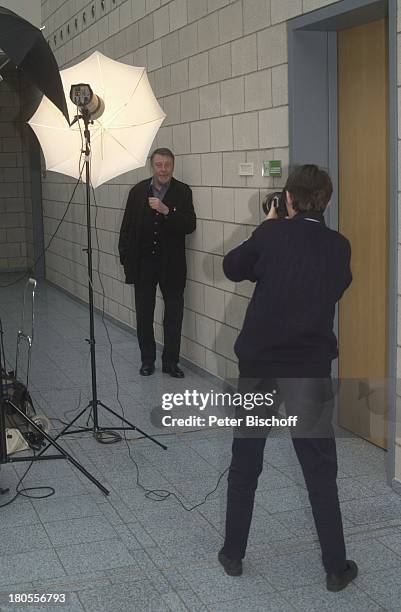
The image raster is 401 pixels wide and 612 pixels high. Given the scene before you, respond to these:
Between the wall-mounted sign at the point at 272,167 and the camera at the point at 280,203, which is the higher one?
the wall-mounted sign at the point at 272,167

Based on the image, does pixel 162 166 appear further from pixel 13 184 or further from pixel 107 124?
pixel 13 184

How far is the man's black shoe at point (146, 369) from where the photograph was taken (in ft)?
21.2

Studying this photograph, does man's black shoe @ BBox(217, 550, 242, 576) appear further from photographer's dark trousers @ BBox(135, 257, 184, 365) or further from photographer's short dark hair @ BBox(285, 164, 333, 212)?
photographer's dark trousers @ BBox(135, 257, 184, 365)

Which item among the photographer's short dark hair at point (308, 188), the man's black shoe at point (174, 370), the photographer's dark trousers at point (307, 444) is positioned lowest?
the man's black shoe at point (174, 370)

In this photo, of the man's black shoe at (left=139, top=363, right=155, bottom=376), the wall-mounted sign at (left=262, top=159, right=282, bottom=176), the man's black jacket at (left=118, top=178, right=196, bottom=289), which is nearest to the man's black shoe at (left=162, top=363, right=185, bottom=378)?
the man's black shoe at (left=139, top=363, right=155, bottom=376)

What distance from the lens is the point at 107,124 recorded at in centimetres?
492

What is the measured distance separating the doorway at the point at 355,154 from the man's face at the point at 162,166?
4.54ft

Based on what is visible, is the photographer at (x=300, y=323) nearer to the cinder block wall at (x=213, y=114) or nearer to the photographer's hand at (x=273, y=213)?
the photographer's hand at (x=273, y=213)

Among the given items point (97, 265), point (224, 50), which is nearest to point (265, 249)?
point (224, 50)

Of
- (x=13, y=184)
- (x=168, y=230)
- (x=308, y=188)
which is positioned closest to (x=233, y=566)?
(x=308, y=188)

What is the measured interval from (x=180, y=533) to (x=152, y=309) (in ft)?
9.69

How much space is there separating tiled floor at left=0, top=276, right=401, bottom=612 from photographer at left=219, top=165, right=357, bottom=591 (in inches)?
11.6

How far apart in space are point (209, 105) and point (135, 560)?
11.4 feet

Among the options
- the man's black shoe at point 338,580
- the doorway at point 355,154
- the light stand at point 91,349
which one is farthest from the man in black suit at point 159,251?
the man's black shoe at point 338,580
